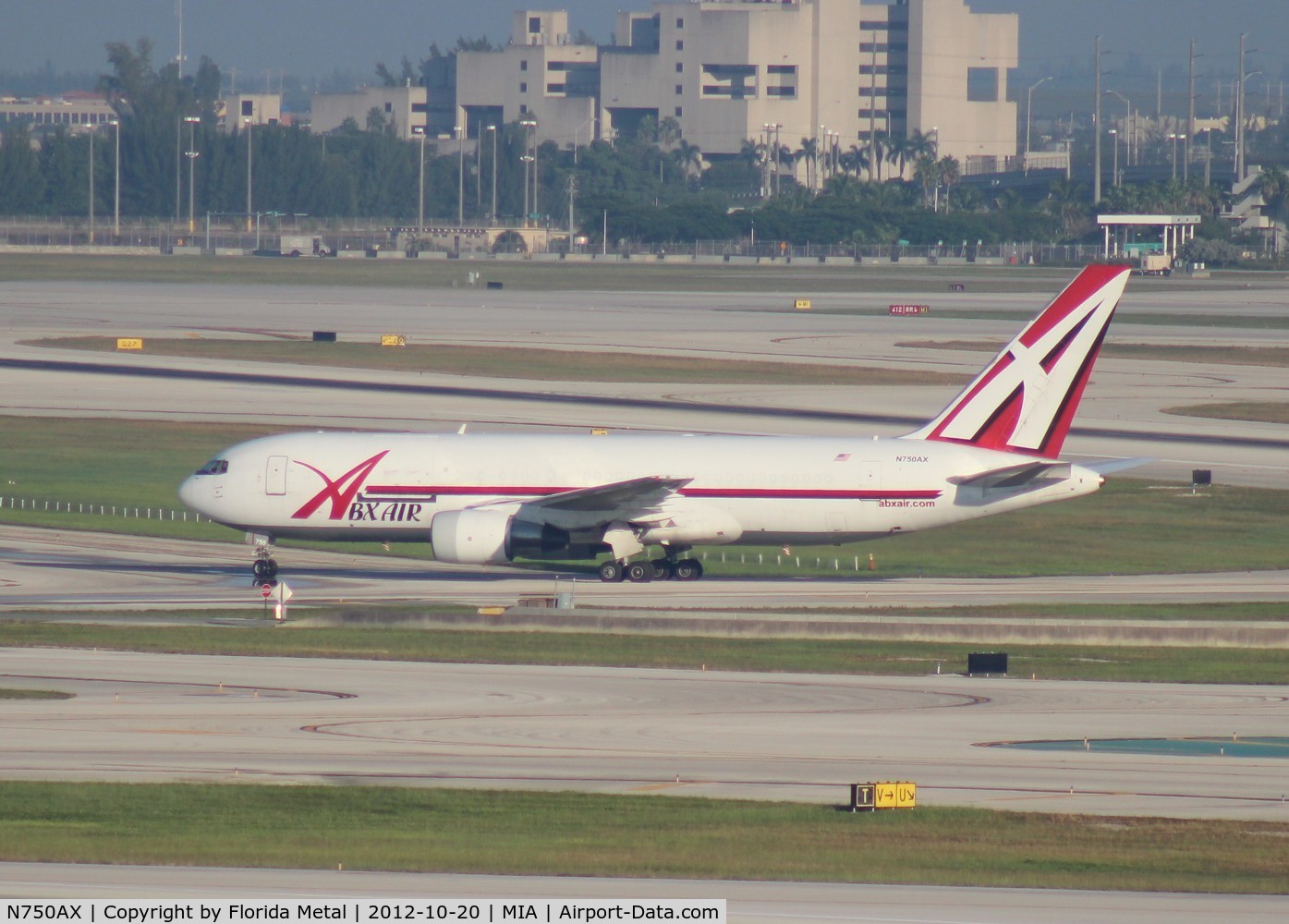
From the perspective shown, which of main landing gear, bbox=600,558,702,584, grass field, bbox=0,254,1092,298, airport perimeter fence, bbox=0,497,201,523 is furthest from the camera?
grass field, bbox=0,254,1092,298

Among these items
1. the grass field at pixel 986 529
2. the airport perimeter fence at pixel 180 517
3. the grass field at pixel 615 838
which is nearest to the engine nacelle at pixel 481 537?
the grass field at pixel 986 529

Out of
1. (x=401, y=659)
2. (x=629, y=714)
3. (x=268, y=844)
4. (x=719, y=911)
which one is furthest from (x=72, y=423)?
(x=719, y=911)

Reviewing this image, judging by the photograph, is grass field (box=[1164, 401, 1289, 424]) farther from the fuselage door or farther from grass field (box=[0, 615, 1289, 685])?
the fuselage door

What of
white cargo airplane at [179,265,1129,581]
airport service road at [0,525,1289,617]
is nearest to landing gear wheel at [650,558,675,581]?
airport service road at [0,525,1289,617]

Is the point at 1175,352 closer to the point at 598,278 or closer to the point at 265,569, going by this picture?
the point at 265,569

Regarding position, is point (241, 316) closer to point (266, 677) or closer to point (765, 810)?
point (266, 677)

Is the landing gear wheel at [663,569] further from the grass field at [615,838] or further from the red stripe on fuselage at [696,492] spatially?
the grass field at [615,838]
